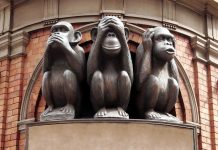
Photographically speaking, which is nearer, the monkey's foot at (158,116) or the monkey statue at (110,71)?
the monkey statue at (110,71)

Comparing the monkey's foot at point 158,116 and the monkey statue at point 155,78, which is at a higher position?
the monkey statue at point 155,78

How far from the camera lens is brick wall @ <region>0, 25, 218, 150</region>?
34.7 feet

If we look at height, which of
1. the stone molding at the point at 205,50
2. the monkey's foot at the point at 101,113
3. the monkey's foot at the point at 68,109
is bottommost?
the monkey's foot at the point at 101,113

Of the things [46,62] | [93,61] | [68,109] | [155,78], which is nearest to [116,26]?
[93,61]

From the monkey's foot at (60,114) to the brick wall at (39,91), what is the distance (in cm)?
250

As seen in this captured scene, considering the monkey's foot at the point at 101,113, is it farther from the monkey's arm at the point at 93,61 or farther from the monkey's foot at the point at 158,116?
the monkey's foot at the point at 158,116

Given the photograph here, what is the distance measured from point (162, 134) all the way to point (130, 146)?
0.47m

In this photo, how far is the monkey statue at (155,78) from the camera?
804 centimetres

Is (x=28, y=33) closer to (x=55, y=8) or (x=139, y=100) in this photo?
(x=55, y=8)

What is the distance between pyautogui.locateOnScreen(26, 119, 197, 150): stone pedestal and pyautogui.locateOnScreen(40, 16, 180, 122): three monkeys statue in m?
0.40

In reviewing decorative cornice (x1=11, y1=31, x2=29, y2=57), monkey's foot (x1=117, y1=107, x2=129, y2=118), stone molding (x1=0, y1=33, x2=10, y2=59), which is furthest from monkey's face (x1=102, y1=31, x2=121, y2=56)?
stone molding (x1=0, y1=33, x2=10, y2=59)

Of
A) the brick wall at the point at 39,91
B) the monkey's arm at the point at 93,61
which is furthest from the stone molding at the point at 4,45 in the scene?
the monkey's arm at the point at 93,61

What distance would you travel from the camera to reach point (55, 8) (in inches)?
430


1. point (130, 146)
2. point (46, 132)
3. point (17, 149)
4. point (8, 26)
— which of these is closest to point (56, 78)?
point (46, 132)
